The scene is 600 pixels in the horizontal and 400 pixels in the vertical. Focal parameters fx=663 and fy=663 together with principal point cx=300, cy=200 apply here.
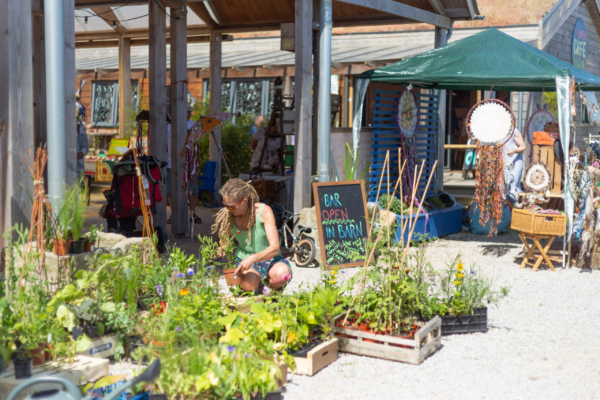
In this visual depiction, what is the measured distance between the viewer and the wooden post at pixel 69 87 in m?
4.59

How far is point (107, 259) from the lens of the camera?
4.27m

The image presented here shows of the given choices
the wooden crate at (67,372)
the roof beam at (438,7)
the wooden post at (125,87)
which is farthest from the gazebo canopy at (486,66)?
the wooden post at (125,87)

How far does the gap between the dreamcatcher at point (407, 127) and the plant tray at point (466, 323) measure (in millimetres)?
4380

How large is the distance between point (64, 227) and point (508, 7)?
73.9 ft

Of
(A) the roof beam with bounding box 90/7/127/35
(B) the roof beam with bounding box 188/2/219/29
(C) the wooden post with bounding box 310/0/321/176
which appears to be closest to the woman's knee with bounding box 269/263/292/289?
(C) the wooden post with bounding box 310/0/321/176

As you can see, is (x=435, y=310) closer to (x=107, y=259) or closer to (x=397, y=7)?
(x=107, y=259)

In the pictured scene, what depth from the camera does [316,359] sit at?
3885 millimetres

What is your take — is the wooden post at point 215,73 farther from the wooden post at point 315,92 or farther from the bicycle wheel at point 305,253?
the bicycle wheel at point 305,253

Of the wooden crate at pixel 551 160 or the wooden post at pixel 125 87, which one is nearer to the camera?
the wooden crate at pixel 551 160

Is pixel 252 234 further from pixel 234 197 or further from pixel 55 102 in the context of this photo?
pixel 55 102

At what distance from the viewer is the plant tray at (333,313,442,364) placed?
13.3 feet

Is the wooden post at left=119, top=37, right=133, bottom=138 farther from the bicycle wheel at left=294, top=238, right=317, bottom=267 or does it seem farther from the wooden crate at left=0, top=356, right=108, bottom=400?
the wooden crate at left=0, top=356, right=108, bottom=400

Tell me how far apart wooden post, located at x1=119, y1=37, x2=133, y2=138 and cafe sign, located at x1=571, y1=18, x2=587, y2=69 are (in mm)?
10204

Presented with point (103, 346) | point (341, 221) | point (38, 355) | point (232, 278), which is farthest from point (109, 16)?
point (38, 355)
